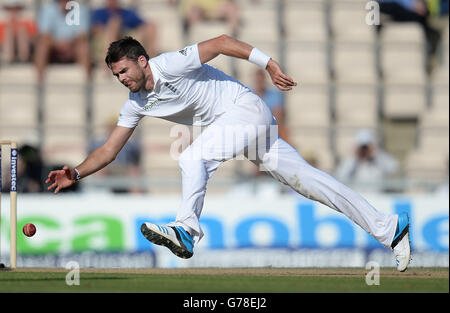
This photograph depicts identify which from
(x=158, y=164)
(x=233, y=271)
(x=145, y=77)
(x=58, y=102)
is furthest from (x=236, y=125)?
(x=58, y=102)

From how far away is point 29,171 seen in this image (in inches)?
466

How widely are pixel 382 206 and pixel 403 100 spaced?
3784mm

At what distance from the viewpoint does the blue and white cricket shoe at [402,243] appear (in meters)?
7.29

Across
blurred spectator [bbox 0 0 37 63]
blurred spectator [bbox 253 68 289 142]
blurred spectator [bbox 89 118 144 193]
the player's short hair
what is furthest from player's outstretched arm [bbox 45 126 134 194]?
blurred spectator [bbox 0 0 37 63]

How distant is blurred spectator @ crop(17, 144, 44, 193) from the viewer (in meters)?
11.8

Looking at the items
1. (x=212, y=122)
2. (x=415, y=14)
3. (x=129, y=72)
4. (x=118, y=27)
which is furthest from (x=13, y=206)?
(x=415, y=14)

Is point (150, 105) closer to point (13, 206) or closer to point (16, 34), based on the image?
point (13, 206)

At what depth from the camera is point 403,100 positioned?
14.9m

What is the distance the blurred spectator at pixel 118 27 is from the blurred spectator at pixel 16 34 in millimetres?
1030

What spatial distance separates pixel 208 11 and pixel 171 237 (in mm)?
9398

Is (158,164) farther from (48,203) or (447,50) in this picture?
(447,50)

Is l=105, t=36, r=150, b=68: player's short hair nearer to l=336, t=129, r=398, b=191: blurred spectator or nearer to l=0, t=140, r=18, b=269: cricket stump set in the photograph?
l=0, t=140, r=18, b=269: cricket stump set

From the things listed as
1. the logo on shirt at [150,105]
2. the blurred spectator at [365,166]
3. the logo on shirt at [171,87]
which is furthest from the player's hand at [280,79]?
the blurred spectator at [365,166]

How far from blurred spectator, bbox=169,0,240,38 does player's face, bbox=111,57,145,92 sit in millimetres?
8435
